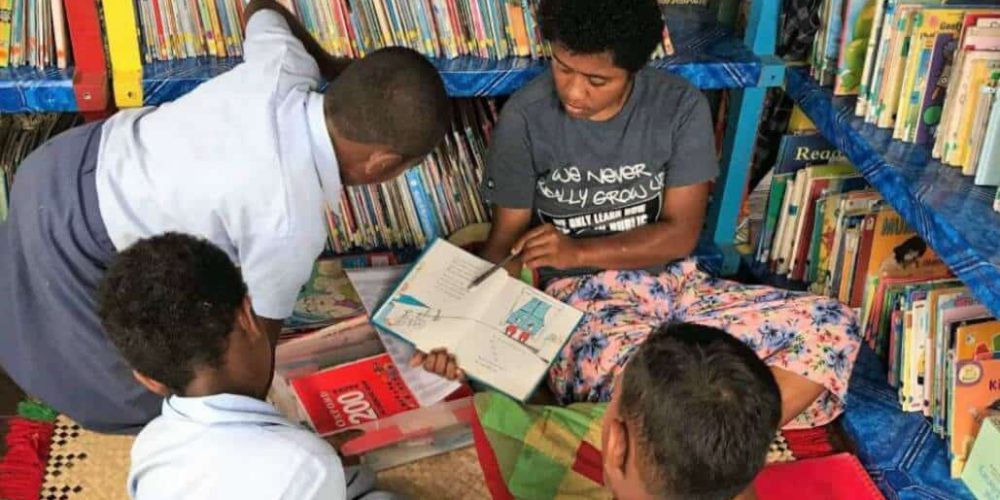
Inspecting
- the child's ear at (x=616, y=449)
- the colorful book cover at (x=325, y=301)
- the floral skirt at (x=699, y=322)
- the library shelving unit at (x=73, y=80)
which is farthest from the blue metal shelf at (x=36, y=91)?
the child's ear at (x=616, y=449)

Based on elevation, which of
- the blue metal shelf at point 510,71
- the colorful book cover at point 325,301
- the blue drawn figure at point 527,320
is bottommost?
the colorful book cover at point 325,301

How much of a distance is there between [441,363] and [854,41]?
3.03 ft

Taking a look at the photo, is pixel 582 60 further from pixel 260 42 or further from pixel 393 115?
pixel 260 42

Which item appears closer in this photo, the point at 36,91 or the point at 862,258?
the point at 36,91

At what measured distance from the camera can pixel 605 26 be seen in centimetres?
151

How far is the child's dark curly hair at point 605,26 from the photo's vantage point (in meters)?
1.51

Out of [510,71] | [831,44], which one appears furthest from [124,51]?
[831,44]

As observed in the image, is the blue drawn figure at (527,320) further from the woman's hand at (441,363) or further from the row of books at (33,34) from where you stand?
the row of books at (33,34)

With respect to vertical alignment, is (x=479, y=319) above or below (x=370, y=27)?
below

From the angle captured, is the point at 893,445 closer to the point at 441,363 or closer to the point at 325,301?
the point at 441,363

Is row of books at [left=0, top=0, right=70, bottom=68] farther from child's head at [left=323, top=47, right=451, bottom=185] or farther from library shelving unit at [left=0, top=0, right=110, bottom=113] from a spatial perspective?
child's head at [left=323, top=47, right=451, bottom=185]

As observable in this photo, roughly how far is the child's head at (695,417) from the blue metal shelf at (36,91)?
1.13 m

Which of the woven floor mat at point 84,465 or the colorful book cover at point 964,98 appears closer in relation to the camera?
the colorful book cover at point 964,98

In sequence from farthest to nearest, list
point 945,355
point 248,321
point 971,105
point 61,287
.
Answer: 1. point 945,355
2. point 971,105
3. point 61,287
4. point 248,321
